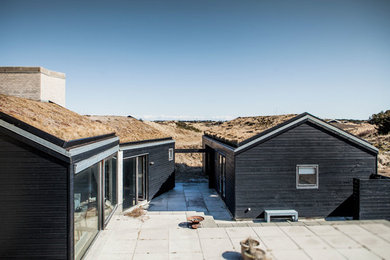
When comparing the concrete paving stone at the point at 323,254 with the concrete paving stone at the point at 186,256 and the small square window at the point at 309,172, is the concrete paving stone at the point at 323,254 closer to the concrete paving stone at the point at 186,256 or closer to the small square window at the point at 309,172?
the concrete paving stone at the point at 186,256

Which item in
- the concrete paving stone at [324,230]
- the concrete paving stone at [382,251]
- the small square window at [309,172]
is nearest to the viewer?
the concrete paving stone at [382,251]

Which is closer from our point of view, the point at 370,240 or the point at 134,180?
the point at 370,240

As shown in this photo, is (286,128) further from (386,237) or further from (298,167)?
(386,237)

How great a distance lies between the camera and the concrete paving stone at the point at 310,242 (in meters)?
7.90

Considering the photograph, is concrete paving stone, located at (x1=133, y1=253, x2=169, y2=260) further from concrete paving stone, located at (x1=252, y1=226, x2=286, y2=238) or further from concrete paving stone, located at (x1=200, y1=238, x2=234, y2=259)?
concrete paving stone, located at (x1=252, y1=226, x2=286, y2=238)

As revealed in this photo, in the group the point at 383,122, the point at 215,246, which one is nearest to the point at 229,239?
the point at 215,246

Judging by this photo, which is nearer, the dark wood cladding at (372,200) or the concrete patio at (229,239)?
the concrete patio at (229,239)

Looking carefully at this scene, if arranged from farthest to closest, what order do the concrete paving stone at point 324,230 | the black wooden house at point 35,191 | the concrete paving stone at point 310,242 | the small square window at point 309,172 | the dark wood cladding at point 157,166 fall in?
1. the dark wood cladding at point 157,166
2. the small square window at point 309,172
3. the concrete paving stone at point 324,230
4. the concrete paving stone at point 310,242
5. the black wooden house at point 35,191

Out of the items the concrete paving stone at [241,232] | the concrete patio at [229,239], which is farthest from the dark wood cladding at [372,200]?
the concrete paving stone at [241,232]

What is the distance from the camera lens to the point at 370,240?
8375 mm

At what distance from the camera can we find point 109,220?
32.7 feet

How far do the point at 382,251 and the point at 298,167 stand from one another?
409 centimetres

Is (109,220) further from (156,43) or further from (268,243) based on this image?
(156,43)

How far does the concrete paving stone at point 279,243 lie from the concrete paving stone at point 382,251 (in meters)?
2.26
